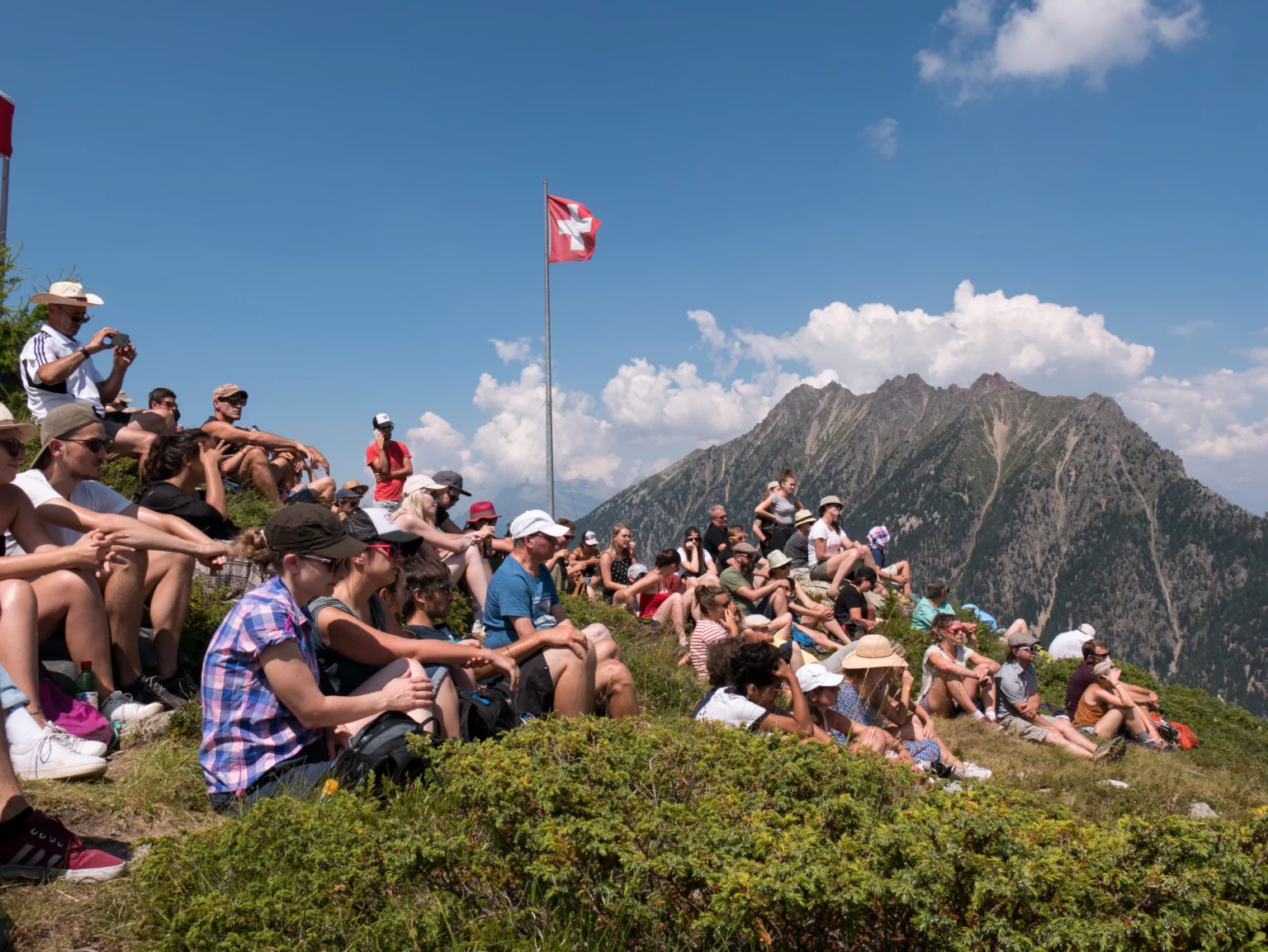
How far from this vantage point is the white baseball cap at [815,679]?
677 cm

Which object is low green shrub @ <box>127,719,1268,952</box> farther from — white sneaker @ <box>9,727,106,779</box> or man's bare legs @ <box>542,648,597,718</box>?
man's bare legs @ <box>542,648,597,718</box>

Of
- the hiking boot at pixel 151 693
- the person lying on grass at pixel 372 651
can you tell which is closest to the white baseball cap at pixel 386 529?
the person lying on grass at pixel 372 651

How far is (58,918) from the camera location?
117 inches

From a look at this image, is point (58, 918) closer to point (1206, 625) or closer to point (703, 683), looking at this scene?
point (703, 683)

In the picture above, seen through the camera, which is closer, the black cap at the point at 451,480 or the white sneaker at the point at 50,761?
the white sneaker at the point at 50,761

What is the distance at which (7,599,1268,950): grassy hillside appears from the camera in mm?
2523

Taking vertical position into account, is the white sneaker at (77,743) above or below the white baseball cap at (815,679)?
above

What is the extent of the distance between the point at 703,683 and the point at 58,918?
6332 millimetres

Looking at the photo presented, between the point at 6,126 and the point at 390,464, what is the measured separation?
6.46 meters

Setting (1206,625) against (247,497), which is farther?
(1206,625)

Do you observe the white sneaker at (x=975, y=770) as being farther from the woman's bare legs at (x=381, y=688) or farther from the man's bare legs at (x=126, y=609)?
the man's bare legs at (x=126, y=609)

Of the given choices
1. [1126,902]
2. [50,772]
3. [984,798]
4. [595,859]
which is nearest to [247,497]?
[50,772]

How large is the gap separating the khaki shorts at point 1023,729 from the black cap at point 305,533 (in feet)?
28.9

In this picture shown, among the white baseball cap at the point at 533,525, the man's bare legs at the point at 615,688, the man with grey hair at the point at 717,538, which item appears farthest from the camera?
the man with grey hair at the point at 717,538
